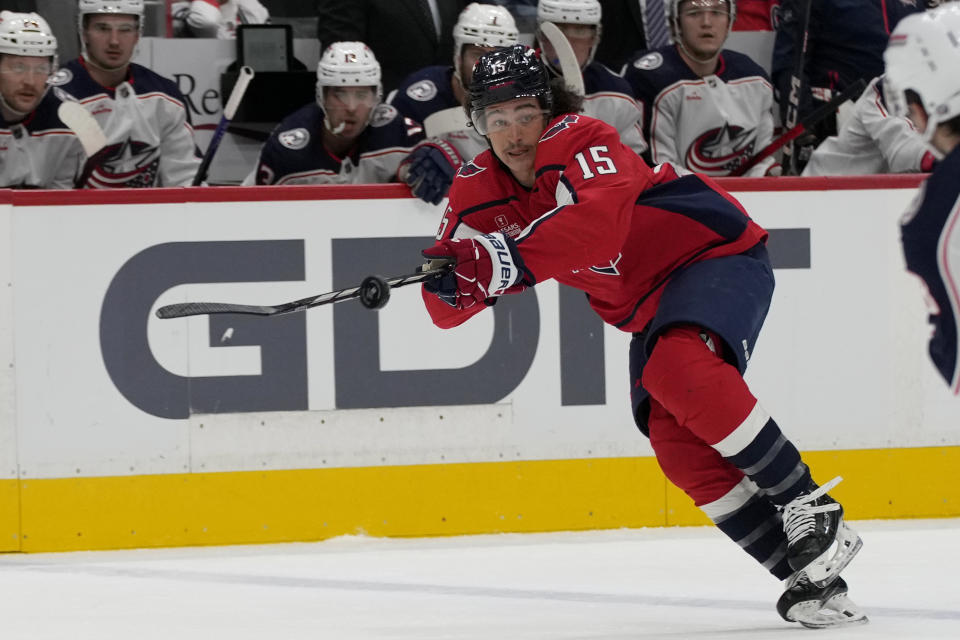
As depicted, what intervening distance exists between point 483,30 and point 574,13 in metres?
0.32

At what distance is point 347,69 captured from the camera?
4559mm

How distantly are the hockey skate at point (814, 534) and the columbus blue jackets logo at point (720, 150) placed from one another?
217 centimetres

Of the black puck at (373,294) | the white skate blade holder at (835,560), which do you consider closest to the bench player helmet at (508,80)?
the black puck at (373,294)

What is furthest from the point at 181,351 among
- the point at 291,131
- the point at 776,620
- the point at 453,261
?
the point at 776,620

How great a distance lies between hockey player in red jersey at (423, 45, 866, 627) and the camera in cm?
→ 266

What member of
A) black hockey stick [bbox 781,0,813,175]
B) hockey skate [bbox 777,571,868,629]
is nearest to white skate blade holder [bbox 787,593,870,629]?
hockey skate [bbox 777,571,868,629]

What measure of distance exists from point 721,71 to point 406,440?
5.58 feet

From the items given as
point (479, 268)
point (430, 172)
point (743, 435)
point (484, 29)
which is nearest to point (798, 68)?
point (484, 29)

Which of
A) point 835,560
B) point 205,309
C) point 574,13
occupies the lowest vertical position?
point 835,560

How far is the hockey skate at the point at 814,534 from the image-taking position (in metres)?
2.73

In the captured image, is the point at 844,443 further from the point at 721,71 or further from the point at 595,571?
the point at 721,71

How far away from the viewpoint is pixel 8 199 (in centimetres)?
387

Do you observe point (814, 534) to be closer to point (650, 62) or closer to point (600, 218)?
point (600, 218)

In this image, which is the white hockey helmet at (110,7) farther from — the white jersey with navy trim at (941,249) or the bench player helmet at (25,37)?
the white jersey with navy trim at (941,249)
